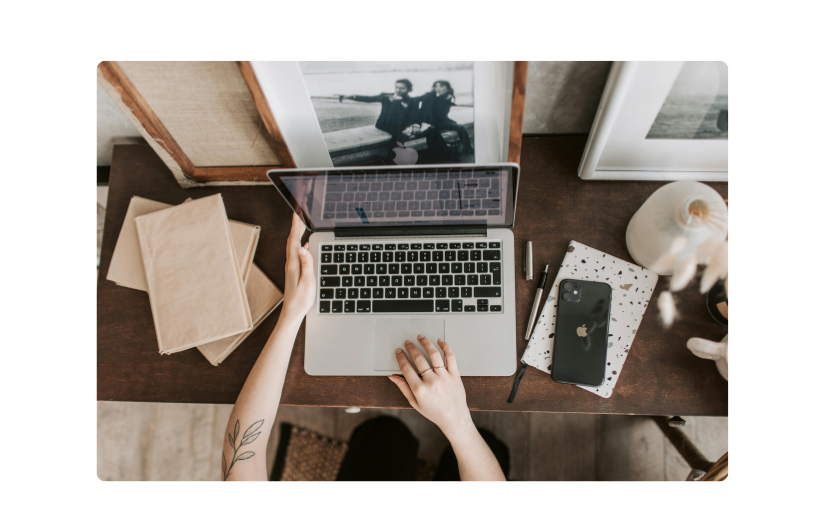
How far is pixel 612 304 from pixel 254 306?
768mm

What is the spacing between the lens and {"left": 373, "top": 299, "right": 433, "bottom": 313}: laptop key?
2.49 feet

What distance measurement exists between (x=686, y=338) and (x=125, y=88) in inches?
45.7

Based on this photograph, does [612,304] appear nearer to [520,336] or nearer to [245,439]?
[520,336]

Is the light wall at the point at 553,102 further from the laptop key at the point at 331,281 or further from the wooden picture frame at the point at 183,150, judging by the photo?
the laptop key at the point at 331,281

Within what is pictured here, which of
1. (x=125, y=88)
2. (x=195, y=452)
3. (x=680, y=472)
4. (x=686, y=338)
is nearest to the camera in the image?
(x=125, y=88)

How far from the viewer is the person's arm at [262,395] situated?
718 mm

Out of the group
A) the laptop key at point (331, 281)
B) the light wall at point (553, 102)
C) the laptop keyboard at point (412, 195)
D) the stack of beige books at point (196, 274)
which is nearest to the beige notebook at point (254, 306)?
the stack of beige books at point (196, 274)

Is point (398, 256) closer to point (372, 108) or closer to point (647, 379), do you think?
point (372, 108)

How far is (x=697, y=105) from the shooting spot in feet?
2.02

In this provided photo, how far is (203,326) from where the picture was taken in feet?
2.40

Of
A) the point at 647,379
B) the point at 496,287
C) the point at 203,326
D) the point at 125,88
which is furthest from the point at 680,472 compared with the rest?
the point at 125,88

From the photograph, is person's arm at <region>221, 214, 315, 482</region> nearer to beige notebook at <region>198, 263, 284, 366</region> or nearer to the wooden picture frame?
beige notebook at <region>198, 263, 284, 366</region>

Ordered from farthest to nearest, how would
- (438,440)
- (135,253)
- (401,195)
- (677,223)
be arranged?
(438,440) < (135,253) < (401,195) < (677,223)

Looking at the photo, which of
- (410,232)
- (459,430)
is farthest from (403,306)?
(459,430)
